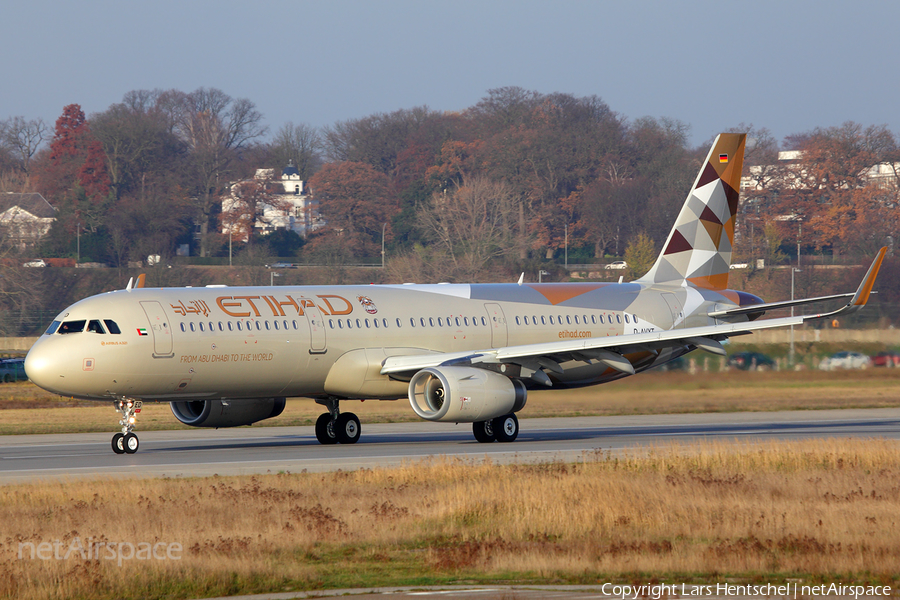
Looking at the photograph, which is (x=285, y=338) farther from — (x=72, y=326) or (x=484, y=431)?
(x=484, y=431)

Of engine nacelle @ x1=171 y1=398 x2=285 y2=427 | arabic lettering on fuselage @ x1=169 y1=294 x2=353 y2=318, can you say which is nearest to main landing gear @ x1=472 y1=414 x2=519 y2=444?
arabic lettering on fuselage @ x1=169 y1=294 x2=353 y2=318

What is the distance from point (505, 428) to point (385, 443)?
330cm

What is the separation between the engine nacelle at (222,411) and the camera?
29.3m

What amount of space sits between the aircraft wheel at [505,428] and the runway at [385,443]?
41 centimetres

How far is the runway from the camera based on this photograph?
2470cm

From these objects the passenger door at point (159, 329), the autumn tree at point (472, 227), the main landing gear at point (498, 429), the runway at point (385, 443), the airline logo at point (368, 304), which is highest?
A: the autumn tree at point (472, 227)

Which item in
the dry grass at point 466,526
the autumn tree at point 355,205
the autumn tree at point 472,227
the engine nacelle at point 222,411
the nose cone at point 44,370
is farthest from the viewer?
the autumn tree at point 355,205

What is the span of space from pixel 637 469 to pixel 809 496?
4.28m

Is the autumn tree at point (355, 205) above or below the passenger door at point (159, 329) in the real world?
above

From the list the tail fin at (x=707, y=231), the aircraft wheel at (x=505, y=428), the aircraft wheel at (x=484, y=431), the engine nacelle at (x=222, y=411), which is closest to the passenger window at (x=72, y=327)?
the engine nacelle at (x=222, y=411)

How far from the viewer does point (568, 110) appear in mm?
157750

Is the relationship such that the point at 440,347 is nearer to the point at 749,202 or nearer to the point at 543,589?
the point at 543,589

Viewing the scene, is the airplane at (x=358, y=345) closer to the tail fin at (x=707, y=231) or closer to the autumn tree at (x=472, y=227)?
the tail fin at (x=707, y=231)

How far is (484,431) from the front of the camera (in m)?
30.0
